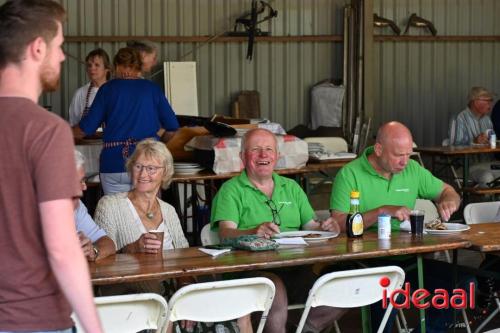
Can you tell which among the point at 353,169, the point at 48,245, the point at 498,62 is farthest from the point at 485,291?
the point at 498,62

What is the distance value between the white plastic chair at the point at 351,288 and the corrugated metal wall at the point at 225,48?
709cm

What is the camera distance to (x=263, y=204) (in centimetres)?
482

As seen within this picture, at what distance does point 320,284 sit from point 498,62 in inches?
379

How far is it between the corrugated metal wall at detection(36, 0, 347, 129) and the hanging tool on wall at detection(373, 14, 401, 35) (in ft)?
1.42

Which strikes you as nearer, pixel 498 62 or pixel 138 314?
pixel 138 314

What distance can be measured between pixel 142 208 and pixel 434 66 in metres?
8.34

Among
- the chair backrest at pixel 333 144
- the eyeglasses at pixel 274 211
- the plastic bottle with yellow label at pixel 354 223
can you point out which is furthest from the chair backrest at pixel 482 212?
the chair backrest at pixel 333 144

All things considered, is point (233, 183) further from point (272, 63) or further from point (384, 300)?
point (272, 63)

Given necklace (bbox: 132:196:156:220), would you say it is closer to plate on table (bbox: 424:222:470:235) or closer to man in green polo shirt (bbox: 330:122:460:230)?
man in green polo shirt (bbox: 330:122:460:230)

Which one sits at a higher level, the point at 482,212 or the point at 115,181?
the point at 115,181

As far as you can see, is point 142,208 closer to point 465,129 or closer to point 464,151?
point 464,151

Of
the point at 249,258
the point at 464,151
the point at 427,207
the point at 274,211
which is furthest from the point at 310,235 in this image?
the point at 464,151

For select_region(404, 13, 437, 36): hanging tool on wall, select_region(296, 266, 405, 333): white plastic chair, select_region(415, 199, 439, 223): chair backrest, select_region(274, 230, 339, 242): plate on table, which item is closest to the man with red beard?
select_region(296, 266, 405, 333): white plastic chair

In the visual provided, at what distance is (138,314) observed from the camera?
342 cm
